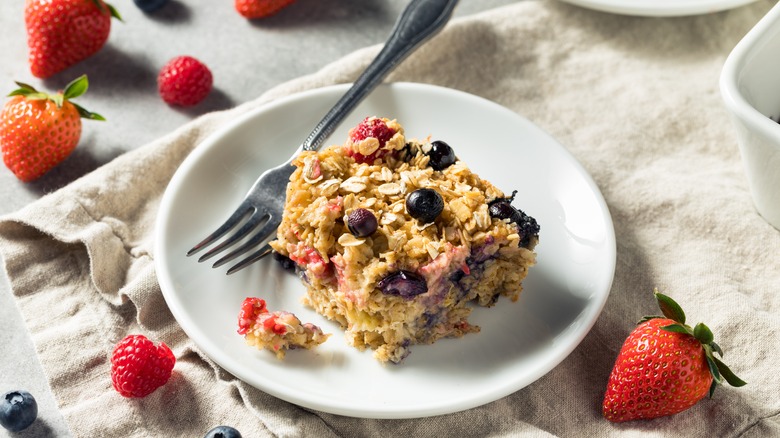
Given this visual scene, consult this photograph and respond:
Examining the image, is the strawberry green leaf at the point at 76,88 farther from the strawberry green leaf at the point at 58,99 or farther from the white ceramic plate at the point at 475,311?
the white ceramic plate at the point at 475,311

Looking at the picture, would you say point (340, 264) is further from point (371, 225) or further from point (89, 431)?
point (89, 431)

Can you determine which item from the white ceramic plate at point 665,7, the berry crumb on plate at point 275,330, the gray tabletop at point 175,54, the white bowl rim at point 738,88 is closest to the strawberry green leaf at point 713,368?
the white bowl rim at point 738,88

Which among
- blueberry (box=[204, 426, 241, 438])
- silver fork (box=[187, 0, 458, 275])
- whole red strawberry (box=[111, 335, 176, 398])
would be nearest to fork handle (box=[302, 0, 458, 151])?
silver fork (box=[187, 0, 458, 275])

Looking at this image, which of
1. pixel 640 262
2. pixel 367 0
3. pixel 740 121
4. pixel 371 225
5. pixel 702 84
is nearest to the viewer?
pixel 371 225

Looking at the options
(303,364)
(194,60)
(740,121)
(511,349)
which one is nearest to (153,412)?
(303,364)

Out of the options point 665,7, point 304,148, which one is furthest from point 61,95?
point 665,7

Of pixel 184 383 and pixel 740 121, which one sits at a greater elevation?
pixel 740 121

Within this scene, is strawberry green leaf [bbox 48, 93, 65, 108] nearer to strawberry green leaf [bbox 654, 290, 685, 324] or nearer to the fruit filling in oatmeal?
the fruit filling in oatmeal
